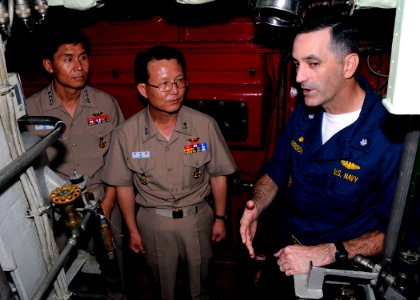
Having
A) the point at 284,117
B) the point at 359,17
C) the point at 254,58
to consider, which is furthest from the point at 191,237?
the point at 359,17

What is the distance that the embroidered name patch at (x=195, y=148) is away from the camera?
3146mm

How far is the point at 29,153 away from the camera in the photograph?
1.51 meters

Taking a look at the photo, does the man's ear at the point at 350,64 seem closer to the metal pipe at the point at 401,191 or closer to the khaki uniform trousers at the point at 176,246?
the metal pipe at the point at 401,191

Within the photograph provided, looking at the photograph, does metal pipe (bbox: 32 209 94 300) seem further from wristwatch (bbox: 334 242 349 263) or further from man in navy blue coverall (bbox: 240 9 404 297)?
wristwatch (bbox: 334 242 349 263)

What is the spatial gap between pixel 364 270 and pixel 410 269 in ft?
1.09

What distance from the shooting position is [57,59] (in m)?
3.27

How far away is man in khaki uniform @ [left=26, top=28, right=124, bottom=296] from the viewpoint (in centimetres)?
331

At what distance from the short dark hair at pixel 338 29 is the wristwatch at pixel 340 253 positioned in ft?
4.19

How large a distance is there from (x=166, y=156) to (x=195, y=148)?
0.91ft

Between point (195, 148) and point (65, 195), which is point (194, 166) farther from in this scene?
point (65, 195)

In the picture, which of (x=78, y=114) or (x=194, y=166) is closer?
(x=194, y=166)

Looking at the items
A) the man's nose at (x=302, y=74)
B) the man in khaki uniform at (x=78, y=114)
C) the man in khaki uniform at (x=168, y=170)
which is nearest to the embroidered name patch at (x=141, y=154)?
the man in khaki uniform at (x=168, y=170)

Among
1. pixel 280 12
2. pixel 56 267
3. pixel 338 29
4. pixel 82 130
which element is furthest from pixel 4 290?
pixel 338 29

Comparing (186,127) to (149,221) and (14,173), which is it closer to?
(149,221)
